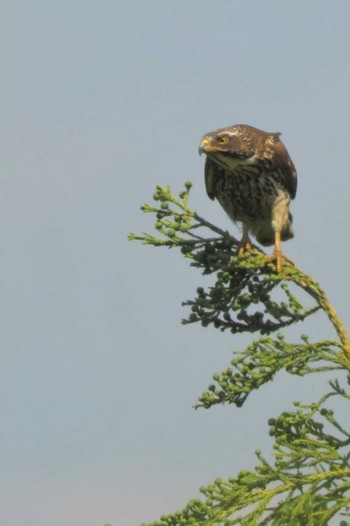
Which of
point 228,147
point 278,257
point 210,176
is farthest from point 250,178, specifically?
point 278,257

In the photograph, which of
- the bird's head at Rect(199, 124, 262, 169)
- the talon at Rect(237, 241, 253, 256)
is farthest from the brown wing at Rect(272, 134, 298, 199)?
the talon at Rect(237, 241, 253, 256)

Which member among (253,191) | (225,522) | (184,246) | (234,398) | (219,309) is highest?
(253,191)

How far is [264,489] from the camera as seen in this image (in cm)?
764

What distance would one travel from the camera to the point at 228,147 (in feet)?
35.4

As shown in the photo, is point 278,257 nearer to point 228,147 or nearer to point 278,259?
point 278,259

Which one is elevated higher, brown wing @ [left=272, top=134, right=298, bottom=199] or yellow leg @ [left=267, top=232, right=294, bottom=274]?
brown wing @ [left=272, top=134, right=298, bottom=199]

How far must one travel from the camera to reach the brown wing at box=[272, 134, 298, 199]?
11.0 metres

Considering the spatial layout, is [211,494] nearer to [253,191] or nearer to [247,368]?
[247,368]

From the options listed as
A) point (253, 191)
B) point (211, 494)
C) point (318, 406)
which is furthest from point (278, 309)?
point (253, 191)

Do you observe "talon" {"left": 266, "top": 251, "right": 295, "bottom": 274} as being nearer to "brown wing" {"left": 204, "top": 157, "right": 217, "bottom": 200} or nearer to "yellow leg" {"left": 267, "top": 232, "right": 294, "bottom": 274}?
"yellow leg" {"left": 267, "top": 232, "right": 294, "bottom": 274}

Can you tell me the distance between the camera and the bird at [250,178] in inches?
426

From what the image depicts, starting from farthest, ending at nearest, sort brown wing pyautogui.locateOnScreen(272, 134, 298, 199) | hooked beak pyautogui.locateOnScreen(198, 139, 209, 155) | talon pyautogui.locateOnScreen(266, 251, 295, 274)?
1. brown wing pyautogui.locateOnScreen(272, 134, 298, 199)
2. hooked beak pyautogui.locateOnScreen(198, 139, 209, 155)
3. talon pyautogui.locateOnScreen(266, 251, 295, 274)

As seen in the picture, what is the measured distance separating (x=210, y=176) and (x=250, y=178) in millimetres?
511

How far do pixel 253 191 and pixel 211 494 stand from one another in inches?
157
